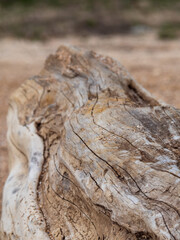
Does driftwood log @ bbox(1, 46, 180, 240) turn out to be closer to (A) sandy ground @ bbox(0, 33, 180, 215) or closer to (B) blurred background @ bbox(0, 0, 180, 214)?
(A) sandy ground @ bbox(0, 33, 180, 215)

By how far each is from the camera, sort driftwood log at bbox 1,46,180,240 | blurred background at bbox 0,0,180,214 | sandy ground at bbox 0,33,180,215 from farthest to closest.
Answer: blurred background at bbox 0,0,180,214, sandy ground at bbox 0,33,180,215, driftwood log at bbox 1,46,180,240

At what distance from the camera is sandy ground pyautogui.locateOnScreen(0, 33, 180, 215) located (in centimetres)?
607

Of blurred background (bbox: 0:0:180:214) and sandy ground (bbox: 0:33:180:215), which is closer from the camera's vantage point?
sandy ground (bbox: 0:33:180:215)

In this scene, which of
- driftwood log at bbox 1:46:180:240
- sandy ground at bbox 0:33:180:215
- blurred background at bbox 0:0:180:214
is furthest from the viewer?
blurred background at bbox 0:0:180:214

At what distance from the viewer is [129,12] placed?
50.3 feet

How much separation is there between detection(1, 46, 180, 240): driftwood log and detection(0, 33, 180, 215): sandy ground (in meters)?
1.32

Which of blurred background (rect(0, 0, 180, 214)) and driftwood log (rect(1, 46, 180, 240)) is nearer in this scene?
driftwood log (rect(1, 46, 180, 240))

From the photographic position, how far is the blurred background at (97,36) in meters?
6.89

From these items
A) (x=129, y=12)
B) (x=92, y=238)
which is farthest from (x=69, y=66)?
(x=129, y=12)

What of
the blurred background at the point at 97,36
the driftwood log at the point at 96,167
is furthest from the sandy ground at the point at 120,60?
the driftwood log at the point at 96,167

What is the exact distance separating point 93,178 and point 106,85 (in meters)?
1.19

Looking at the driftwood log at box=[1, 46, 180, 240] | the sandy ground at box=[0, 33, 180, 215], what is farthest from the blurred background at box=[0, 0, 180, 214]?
the driftwood log at box=[1, 46, 180, 240]

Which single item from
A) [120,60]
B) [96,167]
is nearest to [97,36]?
[120,60]

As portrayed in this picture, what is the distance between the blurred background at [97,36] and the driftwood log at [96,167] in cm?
149
